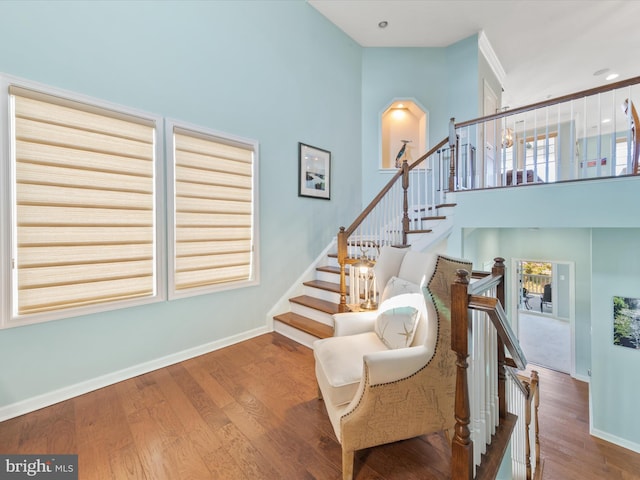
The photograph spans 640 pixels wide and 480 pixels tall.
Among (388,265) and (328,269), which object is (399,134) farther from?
(388,265)

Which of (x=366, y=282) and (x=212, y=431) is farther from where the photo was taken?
(x=366, y=282)

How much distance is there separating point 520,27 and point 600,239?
3.58 meters

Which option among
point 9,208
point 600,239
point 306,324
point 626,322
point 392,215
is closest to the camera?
point 9,208

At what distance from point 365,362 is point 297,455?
764 millimetres

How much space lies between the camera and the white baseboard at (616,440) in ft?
11.2

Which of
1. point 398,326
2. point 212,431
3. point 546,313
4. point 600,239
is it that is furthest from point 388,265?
point 546,313

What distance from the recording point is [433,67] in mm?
4930

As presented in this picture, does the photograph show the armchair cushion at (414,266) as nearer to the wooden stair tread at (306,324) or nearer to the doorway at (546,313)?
the wooden stair tread at (306,324)

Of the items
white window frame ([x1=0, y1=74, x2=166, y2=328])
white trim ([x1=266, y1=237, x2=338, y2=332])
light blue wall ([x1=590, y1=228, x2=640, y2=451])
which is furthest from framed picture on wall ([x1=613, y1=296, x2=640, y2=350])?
white window frame ([x1=0, y1=74, x2=166, y2=328])

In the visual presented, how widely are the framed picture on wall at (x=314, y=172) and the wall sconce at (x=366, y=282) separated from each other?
56.9 inches

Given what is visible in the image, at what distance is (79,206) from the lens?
2.09m

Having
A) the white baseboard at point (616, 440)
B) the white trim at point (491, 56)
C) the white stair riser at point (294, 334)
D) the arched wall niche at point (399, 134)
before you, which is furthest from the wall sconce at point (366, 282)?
the white trim at point (491, 56)

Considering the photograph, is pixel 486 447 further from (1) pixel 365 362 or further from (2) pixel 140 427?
(2) pixel 140 427

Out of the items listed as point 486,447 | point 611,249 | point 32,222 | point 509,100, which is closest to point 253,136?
point 32,222
